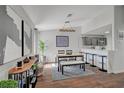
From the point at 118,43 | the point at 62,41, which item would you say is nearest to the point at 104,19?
the point at 118,43

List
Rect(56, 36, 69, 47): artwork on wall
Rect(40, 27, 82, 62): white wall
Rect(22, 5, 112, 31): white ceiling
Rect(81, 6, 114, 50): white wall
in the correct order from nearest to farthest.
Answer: Rect(22, 5, 112, 31): white ceiling, Rect(81, 6, 114, 50): white wall, Rect(40, 27, 82, 62): white wall, Rect(56, 36, 69, 47): artwork on wall

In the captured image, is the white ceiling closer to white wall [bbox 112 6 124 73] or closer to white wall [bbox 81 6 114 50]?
white wall [bbox 81 6 114 50]

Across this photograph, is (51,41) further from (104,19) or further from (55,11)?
(55,11)

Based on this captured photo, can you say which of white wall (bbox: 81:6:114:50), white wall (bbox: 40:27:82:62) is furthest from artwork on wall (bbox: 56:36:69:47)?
white wall (bbox: 81:6:114:50)

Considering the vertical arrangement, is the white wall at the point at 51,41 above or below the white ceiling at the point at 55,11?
below

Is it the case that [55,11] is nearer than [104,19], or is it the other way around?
[55,11]

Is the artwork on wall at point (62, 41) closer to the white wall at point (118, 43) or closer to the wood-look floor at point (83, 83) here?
the white wall at point (118, 43)

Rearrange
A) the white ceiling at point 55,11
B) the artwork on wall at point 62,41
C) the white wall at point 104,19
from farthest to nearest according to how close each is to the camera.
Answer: the artwork on wall at point 62,41
the white wall at point 104,19
the white ceiling at point 55,11

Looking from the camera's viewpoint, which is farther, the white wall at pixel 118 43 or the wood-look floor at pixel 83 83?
the white wall at pixel 118 43

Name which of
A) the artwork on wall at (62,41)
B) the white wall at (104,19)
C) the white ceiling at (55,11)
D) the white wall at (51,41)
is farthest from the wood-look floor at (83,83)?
the artwork on wall at (62,41)

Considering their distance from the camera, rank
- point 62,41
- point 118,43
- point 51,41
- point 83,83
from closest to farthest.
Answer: point 83,83
point 118,43
point 51,41
point 62,41
